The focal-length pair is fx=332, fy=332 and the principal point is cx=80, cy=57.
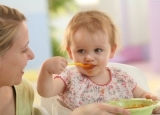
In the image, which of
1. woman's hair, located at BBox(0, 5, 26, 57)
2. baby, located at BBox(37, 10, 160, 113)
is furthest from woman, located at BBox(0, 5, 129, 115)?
baby, located at BBox(37, 10, 160, 113)

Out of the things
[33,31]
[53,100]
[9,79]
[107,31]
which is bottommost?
[33,31]

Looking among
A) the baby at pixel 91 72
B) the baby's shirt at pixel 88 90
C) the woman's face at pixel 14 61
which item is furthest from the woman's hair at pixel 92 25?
the woman's face at pixel 14 61

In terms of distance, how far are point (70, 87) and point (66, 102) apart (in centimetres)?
6

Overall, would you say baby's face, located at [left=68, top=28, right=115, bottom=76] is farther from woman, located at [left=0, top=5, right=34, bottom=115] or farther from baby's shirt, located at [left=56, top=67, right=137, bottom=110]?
woman, located at [left=0, top=5, right=34, bottom=115]

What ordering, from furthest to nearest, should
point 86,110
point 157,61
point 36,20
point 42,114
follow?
point 157,61
point 36,20
point 42,114
point 86,110

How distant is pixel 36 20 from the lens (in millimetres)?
3115

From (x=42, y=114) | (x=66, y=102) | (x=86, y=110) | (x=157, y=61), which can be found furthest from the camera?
(x=157, y=61)

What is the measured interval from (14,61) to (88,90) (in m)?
0.31

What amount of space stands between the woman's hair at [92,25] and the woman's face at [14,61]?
234 millimetres

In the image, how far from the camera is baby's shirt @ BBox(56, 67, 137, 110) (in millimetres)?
1168

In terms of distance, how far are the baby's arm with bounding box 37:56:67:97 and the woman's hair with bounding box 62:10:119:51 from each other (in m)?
0.19

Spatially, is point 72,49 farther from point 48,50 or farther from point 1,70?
point 48,50

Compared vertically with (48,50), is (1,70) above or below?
above

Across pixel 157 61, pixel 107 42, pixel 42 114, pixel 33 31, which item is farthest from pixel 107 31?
pixel 157 61
